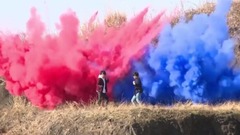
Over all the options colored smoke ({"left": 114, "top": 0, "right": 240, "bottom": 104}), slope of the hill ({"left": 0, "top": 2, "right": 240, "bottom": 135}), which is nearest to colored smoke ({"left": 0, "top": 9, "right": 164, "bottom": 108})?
colored smoke ({"left": 114, "top": 0, "right": 240, "bottom": 104})

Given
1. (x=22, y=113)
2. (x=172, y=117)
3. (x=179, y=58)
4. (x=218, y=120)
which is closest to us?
(x=172, y=117)

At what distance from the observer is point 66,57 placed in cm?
1603

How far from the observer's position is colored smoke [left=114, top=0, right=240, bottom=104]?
54.5 feet

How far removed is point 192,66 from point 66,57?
12.5 ft

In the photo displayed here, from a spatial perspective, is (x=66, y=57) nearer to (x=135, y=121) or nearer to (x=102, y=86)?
(x=102, y=86)

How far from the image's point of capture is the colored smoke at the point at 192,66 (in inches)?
654

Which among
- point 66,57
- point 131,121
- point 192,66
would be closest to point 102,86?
point 66,57

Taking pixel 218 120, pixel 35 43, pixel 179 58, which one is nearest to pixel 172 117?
pixel 218 120

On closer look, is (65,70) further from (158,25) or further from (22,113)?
(158,25)

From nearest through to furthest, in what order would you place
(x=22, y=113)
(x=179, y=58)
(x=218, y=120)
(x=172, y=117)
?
(x=172, y=117)
(x=218, y=120)
(x=22, y=113)
(x=179, y=58)

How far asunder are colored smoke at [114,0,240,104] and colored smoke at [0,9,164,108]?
0.56 meters

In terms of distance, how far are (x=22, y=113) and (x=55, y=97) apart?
1066 mm

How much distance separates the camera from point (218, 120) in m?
13.2

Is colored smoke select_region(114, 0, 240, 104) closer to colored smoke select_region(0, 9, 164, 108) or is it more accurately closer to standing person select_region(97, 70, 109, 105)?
colored smoke select_region(0, 9, 164, 108)
